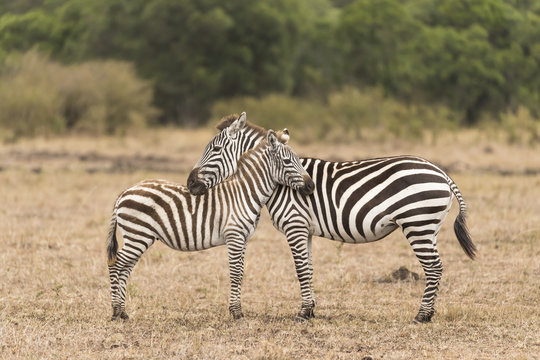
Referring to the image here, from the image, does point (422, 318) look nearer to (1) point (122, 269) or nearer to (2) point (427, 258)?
(2) point (427, 258)

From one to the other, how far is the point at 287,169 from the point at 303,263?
98cm

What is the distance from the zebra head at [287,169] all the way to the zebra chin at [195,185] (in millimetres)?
741

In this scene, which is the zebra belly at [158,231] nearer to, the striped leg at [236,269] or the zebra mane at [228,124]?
the striped leg at [236,269]

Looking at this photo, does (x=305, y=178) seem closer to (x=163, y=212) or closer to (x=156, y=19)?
(x=163, y=212)

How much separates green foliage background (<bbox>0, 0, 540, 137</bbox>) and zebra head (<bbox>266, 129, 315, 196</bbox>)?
26.0 metres

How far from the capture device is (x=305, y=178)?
7.70 metres

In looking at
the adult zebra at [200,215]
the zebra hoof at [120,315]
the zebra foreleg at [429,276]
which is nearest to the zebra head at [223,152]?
the adult zebra at [200,215]

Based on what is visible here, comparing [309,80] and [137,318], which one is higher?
[309,80]

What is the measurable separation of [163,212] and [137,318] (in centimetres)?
114

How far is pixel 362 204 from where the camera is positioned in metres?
7.64

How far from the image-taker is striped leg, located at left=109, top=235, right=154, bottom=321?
763 cm

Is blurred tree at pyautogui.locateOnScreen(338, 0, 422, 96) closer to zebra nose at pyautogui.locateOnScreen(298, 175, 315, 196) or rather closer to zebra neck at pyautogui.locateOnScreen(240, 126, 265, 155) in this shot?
zebra neck at pyautogui.locateOnScreen(240, 126, 265, 155)

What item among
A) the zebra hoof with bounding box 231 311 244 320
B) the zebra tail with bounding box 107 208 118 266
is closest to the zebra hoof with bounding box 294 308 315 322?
the zebra hoof with bounding box 231 311 244 320

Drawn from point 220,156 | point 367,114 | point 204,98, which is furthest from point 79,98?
point 220,156
